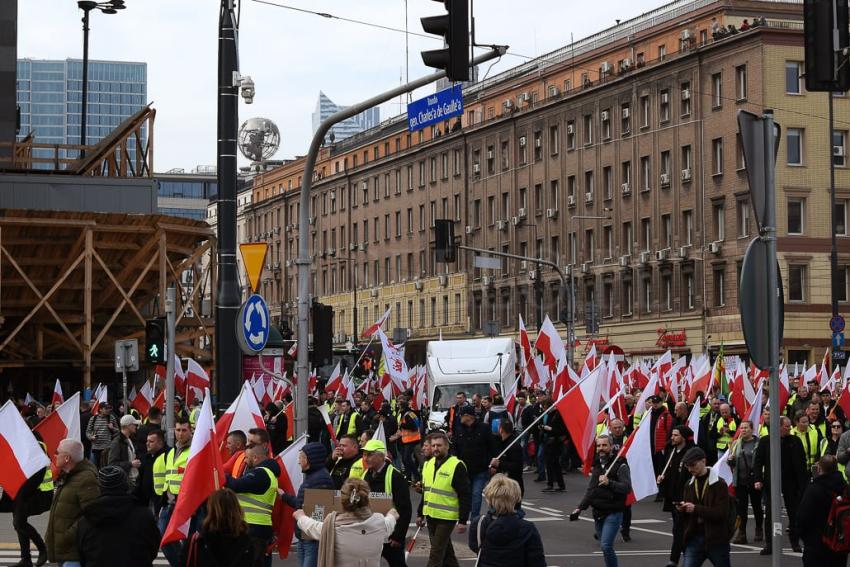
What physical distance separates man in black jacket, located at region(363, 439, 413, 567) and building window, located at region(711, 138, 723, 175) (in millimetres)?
56256

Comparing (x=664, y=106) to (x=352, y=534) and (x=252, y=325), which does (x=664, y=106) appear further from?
(x=352, y=534)

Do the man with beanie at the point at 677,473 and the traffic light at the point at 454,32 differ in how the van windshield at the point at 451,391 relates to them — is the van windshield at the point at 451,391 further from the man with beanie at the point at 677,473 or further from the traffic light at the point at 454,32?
the traffic light at the point at 454,32

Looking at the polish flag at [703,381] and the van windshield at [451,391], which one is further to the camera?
the van windshield at [451,391]

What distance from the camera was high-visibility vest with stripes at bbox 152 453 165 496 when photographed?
1534cm

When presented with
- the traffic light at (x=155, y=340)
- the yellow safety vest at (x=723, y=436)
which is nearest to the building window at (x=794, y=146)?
the yellow safety vest at (x=723, y=436)

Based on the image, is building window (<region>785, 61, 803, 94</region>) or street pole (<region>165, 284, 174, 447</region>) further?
building window (<region>785, 61, 803, 94</region>)

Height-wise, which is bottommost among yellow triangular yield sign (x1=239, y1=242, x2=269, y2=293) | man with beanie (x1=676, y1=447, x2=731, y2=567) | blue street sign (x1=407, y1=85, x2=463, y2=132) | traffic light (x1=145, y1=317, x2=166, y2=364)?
man with beanie (x1=676, y1=447, x2=731, y2=567)

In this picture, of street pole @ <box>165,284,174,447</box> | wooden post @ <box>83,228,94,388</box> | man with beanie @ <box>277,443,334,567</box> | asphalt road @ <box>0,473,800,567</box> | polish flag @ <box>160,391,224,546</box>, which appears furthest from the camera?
wooden post @ <box>83,228,94,388</box>

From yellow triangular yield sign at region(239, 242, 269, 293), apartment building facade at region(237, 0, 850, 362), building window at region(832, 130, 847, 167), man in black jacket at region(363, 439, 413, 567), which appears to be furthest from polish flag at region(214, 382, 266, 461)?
building window at region(832, 130, 847, 167)

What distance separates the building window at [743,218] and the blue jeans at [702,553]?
53.4m

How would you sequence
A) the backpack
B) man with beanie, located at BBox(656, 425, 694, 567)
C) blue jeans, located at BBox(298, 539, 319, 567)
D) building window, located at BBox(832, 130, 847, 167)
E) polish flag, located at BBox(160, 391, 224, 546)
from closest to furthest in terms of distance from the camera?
polish flag, located at BBox(160, 391, 224, 546)
the backpack
blue jeans, located at BBox(298, 539, 319, 567)
man with beanie, located at BBox(656, 425, 694, 567)
building window, located at BBox(832, 130, 847, 167)

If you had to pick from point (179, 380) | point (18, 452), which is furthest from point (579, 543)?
point (179, 380)

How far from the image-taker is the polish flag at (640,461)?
53.0 feet

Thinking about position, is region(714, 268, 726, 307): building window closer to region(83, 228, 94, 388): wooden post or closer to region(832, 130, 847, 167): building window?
region(832, 130, 847, 167): building window
